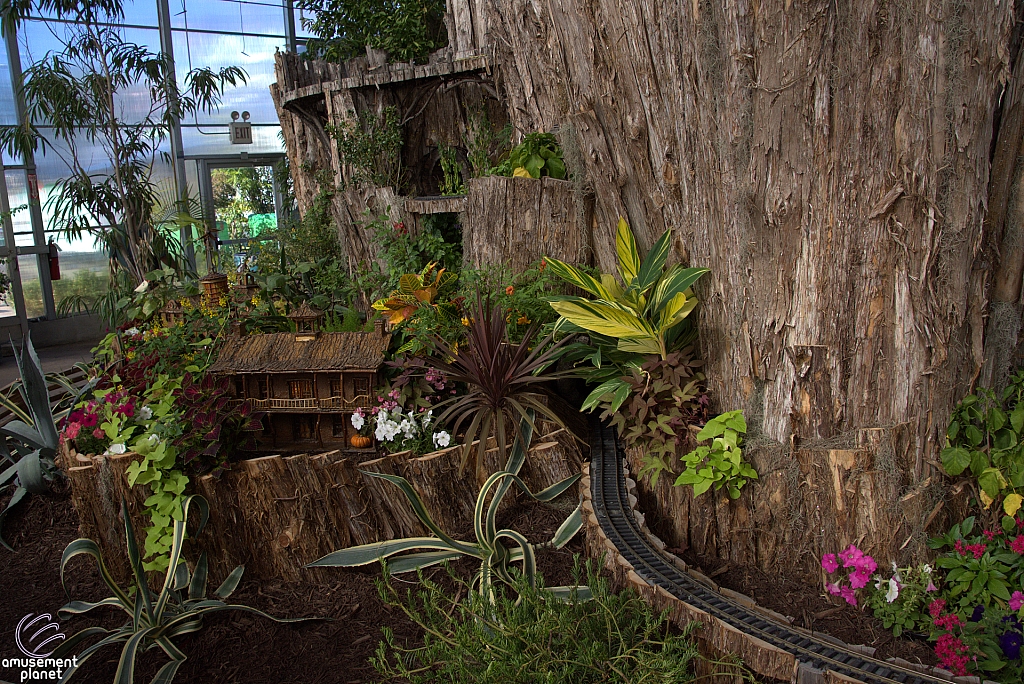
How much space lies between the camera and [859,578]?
267 cm

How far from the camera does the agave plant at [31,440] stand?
3.63m

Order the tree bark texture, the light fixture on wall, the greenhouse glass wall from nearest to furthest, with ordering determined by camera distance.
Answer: the tree bark texture < the greenhouse glass wall < the light fixture on wall

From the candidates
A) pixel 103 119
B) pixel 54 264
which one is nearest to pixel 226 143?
pixel 54 264

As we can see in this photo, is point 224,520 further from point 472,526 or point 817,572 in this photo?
point 817,572

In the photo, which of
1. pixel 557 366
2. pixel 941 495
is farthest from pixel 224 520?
pixel 941 495

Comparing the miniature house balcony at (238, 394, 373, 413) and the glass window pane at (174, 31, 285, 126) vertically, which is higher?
the glass window pane at (174, 31, 285, 126)

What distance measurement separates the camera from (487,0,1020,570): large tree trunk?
95.5 inches

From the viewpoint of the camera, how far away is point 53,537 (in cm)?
362

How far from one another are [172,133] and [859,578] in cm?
905

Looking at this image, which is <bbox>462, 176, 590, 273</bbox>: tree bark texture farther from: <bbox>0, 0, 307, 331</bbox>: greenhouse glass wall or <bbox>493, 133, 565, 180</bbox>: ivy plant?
<bbox>0, 0, 307, 331</bbox>: greenhouse glass wall

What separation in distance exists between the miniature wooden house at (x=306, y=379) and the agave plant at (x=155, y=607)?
0.58 meters

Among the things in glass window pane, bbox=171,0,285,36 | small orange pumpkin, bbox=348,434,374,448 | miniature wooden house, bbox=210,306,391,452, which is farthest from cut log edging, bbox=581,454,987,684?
glass window pane, bbox=171,0,285,36

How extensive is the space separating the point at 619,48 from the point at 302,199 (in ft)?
16.3

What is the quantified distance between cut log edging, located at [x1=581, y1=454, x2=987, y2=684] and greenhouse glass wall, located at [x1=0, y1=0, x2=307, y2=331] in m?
6.84
